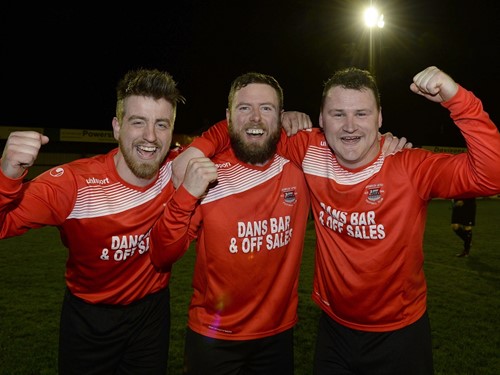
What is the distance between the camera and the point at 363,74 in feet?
9.81

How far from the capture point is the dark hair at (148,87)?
3076 millimetres

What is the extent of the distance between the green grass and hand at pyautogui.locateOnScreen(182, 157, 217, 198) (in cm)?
260

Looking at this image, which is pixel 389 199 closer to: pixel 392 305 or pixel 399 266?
pixel 399 266

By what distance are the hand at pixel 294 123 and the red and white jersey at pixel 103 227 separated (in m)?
1.17

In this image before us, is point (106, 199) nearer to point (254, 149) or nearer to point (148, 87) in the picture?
point (148, 87)

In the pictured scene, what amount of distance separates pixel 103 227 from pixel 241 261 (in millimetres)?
987

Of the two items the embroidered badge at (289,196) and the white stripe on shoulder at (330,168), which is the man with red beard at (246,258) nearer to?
the embroidered badge at (289,196)

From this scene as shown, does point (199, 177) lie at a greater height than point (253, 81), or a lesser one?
lesser

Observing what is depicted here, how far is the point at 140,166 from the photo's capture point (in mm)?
3043

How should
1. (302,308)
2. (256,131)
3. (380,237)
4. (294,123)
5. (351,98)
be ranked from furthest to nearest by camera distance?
(302,308) → (294,123) → (256,131) → (351,98) → (380,237)

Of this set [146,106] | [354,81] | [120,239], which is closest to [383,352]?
[354,81]

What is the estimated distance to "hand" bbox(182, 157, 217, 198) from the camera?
8.55ft

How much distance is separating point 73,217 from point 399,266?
2221mm

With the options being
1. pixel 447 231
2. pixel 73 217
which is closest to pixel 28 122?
pixel 447 231
